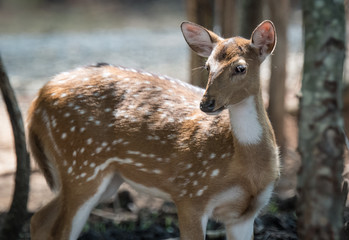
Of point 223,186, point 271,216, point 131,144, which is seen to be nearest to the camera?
point 223,186

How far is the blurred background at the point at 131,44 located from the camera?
696 cm

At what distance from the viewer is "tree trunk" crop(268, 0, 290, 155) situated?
25.7 ft

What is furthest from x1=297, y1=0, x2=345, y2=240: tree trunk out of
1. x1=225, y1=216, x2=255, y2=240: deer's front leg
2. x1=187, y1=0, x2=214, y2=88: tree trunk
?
x1=187, y1=0, x2=214, y2=88: tree trunk

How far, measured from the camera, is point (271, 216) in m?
5.27

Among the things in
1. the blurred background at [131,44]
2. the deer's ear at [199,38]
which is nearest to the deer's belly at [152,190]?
the deer's ear at [199,38]

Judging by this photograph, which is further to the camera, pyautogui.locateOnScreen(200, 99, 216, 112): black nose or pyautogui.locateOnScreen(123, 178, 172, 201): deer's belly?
pyautogui.locateOnScreen(123, 178, 172, 201): deer's belly

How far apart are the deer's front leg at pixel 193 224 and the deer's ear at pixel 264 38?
3.75 feet

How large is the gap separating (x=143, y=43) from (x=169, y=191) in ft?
40.1

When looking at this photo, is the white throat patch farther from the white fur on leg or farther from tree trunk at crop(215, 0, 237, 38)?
tree trunk at crop(215, 0, 237, 38)

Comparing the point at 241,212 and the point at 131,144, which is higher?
the point at 131,144

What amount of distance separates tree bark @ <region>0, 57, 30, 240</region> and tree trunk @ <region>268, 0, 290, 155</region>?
3.78 m

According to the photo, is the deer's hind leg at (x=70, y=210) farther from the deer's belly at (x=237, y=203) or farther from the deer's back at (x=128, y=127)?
the deer's belly at (x=237, y=203)

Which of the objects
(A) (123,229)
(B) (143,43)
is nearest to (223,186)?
(A) (123,229)

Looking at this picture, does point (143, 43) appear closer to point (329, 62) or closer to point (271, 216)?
point (271, 216)
